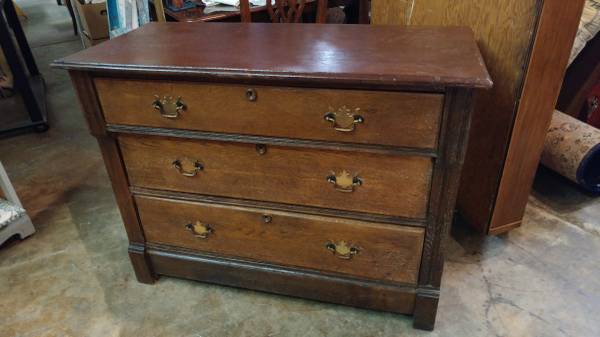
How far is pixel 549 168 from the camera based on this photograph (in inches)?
75.2

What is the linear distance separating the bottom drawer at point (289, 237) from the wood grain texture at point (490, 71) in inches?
19.5

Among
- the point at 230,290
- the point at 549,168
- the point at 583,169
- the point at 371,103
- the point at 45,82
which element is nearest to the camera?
the point at 371,103

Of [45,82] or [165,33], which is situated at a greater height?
[165,33]

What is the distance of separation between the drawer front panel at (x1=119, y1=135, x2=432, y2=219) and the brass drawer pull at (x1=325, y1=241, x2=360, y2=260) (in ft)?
0.42

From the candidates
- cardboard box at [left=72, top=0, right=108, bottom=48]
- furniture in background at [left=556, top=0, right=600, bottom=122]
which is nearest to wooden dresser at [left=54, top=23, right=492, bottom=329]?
furniture in background at [left=556, top=0, right=600, bottom=122]

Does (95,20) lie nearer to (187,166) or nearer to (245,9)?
(245,9)

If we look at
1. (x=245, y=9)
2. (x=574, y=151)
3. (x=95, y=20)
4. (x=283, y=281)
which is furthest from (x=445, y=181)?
(x=95, y=20)

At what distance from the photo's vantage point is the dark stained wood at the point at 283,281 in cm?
125

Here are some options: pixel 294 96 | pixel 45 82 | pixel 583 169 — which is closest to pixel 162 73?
pixel 294 96

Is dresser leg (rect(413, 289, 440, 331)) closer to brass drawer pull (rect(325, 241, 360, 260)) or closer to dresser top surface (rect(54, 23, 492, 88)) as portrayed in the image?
brass drawer pull (rect(325, 241, 360, 260))

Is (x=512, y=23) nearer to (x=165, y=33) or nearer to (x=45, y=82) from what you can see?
(x=165, y=33)

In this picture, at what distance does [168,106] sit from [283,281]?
25.3 inches

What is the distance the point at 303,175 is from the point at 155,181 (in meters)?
0.46

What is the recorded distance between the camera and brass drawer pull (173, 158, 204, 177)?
1.18 m
